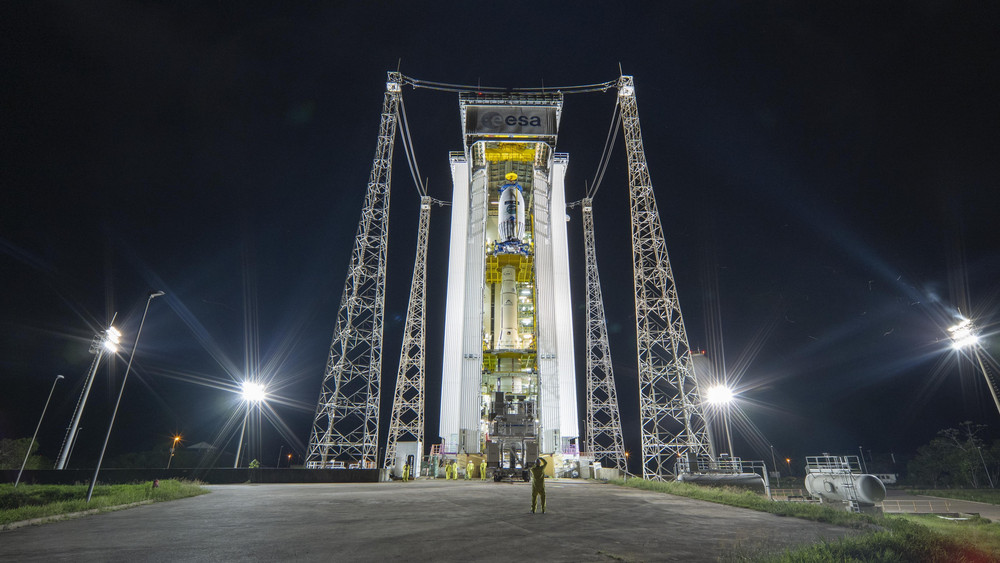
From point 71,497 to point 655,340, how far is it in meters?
31.6

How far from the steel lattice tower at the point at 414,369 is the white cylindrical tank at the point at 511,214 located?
382 inches

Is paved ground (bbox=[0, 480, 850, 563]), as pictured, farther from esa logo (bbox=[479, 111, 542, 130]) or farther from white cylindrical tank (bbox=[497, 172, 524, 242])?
esa logo (bbox=[479, 111, 542, 130])

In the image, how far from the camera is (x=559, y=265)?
45094 mm

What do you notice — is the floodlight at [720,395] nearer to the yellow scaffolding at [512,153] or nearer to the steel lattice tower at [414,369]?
the steel lattice tower at [414,369]

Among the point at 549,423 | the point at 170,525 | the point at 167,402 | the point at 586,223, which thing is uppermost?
the point at 586,223

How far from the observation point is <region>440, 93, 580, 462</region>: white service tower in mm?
39031

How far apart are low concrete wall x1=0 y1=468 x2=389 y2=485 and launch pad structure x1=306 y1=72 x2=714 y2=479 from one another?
6088 millimetres

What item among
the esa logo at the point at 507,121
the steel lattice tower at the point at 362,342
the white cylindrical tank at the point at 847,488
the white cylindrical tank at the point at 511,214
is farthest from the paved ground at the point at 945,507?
the esa logo at the point at 507,121

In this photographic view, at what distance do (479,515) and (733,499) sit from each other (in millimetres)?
8056

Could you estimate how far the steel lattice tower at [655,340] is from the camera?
101 feet

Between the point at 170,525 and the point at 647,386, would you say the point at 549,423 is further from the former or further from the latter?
the point at 170,525

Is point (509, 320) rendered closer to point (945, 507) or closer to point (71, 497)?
point (71, 497)

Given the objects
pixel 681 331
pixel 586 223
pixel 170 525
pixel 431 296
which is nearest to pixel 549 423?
pixel 681 331

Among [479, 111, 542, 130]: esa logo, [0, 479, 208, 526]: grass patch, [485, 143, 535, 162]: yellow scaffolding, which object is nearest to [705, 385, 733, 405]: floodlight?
[485, 143, 535, 162]: yellow scaffolding
